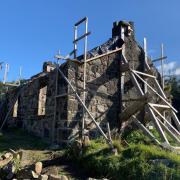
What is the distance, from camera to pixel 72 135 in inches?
465

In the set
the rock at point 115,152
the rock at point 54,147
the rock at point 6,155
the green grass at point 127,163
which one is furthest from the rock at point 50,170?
the rock at point 54,147

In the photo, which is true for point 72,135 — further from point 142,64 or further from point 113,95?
point 142,64

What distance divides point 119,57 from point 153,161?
663 centimetres

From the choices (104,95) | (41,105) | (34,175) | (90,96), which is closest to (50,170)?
(34,175)

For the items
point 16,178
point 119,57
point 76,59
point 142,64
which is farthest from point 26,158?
point 142,64

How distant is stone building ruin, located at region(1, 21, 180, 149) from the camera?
12.0m

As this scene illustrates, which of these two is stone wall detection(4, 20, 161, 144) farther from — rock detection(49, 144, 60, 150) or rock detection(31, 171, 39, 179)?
rock detection(31, 171, 39, 179)

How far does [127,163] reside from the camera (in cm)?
828

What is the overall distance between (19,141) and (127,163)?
610cm

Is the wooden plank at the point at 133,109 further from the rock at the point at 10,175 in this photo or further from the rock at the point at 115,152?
the rock at the point at 10,175

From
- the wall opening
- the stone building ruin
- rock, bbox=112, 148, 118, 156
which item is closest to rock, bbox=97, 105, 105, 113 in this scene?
the stone building ruin

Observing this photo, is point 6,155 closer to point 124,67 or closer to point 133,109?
point 133,109

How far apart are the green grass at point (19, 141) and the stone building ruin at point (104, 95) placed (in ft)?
1.24

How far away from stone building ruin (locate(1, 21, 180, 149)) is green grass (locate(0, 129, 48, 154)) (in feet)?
1.24
